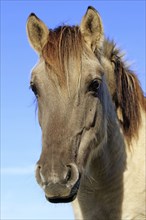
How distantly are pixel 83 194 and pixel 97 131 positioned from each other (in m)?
1.07

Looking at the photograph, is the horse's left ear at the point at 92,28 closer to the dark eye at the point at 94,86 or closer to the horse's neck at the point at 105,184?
the dark eye at the point at 94,86

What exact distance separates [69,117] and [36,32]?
5.47 feet

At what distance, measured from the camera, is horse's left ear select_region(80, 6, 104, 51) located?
767cm

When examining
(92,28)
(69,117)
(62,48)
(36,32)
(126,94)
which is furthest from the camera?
(126,94)

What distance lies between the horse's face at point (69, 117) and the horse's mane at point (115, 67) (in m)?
0.10

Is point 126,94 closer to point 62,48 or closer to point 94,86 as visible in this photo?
point 94,86

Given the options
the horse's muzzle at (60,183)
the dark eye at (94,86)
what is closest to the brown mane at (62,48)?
the dark eye at (94,86)

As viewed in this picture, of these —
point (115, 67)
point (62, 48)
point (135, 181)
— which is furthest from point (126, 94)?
point (62, 48)

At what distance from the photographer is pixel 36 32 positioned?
7883mm

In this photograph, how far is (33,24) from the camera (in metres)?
7.89

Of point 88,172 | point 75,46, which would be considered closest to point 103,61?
point 75,46

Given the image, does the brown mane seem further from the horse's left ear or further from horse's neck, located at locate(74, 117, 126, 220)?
horse's neck, located at locate(74, 117, 126, 220)

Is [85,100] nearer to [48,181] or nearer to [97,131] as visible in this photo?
[97,131]

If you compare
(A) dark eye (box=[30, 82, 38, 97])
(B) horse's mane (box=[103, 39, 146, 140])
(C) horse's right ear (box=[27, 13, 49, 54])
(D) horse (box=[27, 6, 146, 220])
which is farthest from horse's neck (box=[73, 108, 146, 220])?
(C) horse's right ear (box=[27, 13, 49, 54])
